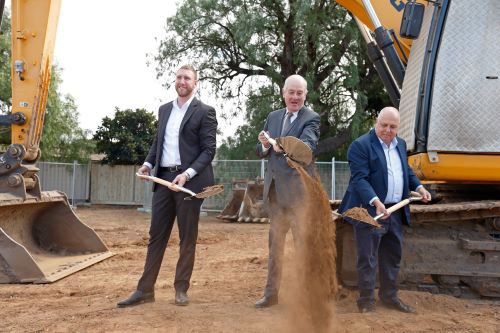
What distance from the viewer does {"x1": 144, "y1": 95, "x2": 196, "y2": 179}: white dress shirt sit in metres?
4.91

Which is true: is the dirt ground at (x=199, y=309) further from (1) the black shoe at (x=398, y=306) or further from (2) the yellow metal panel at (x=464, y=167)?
(2) the yellow metal panel at (x=464, y=167)

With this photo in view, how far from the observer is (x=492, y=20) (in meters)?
4.98

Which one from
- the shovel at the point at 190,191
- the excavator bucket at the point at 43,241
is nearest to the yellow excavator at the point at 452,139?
the shovel at the point at 190,191

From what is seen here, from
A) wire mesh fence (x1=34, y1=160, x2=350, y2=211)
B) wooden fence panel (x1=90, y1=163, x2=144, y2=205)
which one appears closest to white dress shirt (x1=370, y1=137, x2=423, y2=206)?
wire mesh fence (x1=34, y1=160, x2=350, y2=211)

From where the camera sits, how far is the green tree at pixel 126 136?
78.2ft

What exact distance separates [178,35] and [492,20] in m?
16.4

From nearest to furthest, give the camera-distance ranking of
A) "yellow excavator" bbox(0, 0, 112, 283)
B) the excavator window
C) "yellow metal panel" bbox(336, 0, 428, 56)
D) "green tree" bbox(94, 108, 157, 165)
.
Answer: the excavator window, "yellow metal panel" bbox(336, 0, 428, 56), "yellow excavator" bbox(0, 0, 112, 283), "green tree" bbox(94, 108, 157, 165)

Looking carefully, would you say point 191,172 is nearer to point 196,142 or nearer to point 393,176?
point 196,142

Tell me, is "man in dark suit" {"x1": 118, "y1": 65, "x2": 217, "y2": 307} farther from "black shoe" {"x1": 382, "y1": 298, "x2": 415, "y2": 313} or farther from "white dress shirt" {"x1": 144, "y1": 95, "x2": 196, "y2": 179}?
"black shoe" {"x1": 382, "y1": 298, "x2": 415, "y2": 313}

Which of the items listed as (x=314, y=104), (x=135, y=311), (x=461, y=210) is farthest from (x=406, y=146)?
(x=314, y=104)

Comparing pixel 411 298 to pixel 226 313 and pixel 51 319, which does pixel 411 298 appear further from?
pixel 51 319

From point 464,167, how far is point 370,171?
892 millimetres

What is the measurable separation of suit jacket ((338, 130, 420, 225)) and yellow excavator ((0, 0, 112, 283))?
363 centimetres

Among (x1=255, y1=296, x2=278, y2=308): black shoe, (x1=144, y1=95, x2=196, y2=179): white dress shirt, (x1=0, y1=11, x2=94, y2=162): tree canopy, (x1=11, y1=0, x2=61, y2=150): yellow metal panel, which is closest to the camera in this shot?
(x1=255, y1=296, x2=278, y2=308): black shoe
